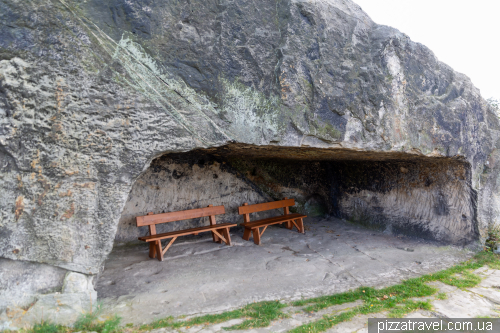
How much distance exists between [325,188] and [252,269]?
380 centimetres

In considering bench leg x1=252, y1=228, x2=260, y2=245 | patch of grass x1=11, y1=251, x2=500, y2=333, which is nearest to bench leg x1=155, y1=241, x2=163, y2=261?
patch of grass x1=11, y1=251, x2=500, y2=333

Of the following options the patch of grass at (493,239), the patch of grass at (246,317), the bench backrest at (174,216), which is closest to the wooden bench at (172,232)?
the bench backrest at (174,216)

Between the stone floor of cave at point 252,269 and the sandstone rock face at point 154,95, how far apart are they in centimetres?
85

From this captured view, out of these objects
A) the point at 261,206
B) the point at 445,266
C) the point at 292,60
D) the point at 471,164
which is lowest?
the point at 445,266

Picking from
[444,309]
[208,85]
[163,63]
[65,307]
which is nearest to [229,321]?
[65,307]

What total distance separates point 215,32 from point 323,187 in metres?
4.91

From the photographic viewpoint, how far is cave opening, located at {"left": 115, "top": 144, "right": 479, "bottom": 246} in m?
5.18

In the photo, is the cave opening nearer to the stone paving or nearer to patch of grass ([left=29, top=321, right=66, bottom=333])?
the stone paving

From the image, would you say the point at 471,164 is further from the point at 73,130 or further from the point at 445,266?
the point at 73,130

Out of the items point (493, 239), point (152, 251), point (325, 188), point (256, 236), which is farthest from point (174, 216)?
point (493, 239)

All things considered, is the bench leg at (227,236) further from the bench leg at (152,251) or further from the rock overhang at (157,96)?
the rock overhang at (157,96)

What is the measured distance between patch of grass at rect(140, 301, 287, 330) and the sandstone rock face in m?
0.86

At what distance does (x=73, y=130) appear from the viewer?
2734mm

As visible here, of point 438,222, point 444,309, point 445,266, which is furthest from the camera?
point 438,222
